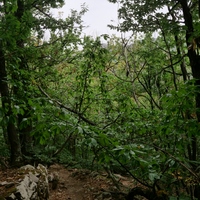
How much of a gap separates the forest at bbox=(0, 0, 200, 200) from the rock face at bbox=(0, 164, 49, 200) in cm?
95

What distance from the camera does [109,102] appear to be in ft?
23.4

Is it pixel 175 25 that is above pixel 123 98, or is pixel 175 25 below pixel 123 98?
above

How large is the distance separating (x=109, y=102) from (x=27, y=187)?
337 centimetres

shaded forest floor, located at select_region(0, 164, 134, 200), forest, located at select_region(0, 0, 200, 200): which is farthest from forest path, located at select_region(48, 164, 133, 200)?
forest, located at select_region(0, 0, 200, 200)

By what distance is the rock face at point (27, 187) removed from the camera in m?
4.90

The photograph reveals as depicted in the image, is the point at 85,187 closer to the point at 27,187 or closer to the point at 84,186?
the point at 84,186

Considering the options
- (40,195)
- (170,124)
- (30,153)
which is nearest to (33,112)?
(170,124)

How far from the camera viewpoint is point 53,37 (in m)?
10.3

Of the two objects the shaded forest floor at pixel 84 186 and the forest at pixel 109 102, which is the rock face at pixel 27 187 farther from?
the forest at pixel 109 102

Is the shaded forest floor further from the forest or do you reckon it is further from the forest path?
the forest

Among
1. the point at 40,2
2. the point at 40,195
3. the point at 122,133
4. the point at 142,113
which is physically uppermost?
the point at 40,2

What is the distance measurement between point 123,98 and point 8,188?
3.81 m

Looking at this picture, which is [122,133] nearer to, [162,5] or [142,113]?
[142,113]

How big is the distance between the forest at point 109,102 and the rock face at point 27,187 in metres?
0.95
